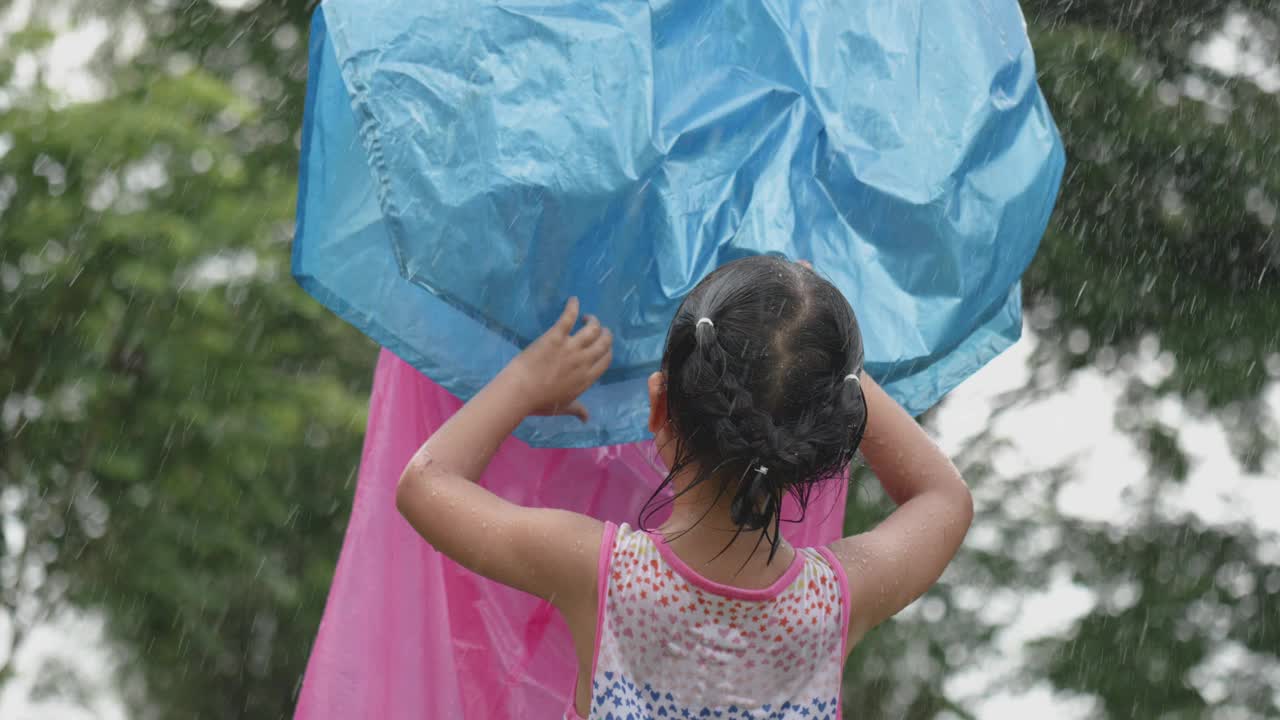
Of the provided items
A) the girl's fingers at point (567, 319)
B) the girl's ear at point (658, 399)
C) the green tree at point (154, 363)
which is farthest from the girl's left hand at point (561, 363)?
the green tree at point (154, 363)

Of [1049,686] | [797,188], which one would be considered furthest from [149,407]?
[797,188]

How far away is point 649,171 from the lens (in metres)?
1.82

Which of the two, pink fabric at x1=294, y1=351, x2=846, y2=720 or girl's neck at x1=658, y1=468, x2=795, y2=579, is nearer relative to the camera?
girl's neck at x1=658, y1=468, x2=795, y2=579

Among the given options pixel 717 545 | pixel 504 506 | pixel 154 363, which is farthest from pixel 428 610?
pixel 154 363

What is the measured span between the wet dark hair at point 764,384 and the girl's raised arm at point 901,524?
0.77 feet

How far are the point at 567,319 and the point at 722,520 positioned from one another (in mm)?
334

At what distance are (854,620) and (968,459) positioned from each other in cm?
351

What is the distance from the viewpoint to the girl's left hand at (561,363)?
179 centimetres

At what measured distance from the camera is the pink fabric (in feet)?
6.89

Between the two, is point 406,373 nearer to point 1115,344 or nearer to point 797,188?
point 797,188

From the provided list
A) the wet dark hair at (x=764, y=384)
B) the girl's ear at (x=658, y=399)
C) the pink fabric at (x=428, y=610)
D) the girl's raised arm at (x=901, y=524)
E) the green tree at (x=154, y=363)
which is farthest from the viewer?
the green tree at (x=154, y=363)

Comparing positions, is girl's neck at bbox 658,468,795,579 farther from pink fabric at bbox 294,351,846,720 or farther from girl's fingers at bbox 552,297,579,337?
pink fabric at bbox 294,351,846,720

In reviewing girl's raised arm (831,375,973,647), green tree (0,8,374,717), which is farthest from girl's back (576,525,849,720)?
green tree (0,8,374,717)

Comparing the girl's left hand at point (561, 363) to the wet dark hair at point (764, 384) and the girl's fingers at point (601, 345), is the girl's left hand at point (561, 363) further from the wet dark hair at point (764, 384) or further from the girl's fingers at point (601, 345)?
the wet dark hair at point (764, 384)
